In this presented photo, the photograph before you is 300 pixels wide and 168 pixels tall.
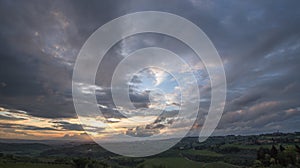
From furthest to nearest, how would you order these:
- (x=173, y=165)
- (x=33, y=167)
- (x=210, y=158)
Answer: (x=210, y=158)
(x=173, y=165)
(x=33, y=167)

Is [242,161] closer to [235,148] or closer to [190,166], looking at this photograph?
[190,166]

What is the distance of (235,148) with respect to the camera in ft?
624

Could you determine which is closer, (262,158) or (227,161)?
(262,158)

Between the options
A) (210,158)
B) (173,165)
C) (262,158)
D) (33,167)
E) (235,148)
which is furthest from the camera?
(235,148)

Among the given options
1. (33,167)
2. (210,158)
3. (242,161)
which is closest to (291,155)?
(242,161)

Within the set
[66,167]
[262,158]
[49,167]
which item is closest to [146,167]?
[66,167]

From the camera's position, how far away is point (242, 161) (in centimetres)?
14638

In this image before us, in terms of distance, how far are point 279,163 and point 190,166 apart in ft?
217

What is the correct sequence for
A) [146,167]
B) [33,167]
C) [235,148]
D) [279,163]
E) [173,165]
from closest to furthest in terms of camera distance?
[279,163]
[33,167]
[146,167]
[173,165]
[235,148]

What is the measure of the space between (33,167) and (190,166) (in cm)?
8198

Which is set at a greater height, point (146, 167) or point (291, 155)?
point (291, 155)

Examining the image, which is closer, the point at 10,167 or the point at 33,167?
the point at 10,167

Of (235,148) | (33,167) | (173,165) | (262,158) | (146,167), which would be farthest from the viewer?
(235,148)

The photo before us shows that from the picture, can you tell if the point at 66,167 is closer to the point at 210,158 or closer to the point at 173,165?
the point at 173,165
